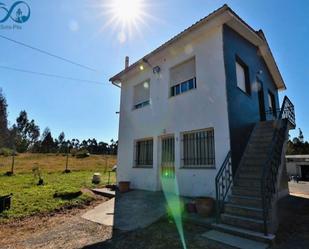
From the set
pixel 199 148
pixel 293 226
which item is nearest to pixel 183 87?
pixel 199 148

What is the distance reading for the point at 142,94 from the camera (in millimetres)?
11203

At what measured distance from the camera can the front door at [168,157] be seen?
29.5ft

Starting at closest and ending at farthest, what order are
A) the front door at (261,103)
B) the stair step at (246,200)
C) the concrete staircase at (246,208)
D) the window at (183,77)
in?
the concrete staircase at (246,208) → the stair step at (246,200) → the window at (183,77) → the front door at (261,103)

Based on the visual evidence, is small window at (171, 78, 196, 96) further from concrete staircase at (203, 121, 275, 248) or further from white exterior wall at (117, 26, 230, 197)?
concrete staircase at (203, 121, 275, 248)

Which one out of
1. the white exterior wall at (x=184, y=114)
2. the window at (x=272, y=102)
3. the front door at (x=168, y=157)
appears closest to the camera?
the white exterior wall at (x=184, y=114)

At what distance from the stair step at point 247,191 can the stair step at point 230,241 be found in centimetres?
136

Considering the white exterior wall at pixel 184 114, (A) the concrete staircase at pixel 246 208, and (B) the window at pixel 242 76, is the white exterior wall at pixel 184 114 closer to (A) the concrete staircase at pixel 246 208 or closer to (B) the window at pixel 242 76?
(A) the concrete staircase at pixel 246 208

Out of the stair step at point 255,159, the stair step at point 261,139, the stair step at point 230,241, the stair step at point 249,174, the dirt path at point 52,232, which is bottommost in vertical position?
the dirt path at point 52,232

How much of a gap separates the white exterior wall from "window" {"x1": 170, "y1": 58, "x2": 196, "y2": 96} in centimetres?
24

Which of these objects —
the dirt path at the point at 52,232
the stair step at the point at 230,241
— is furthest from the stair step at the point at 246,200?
the dirt path at the point at 52,232

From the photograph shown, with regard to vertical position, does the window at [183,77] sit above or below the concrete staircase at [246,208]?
above

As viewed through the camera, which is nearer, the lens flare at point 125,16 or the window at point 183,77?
the lens flare at point 125,16

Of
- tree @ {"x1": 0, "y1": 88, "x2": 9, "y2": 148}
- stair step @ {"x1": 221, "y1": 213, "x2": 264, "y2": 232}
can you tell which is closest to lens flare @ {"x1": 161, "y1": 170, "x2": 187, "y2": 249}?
stair step @ {"x1": 221, "y1": 213, "x2": 264, "y2": 232}

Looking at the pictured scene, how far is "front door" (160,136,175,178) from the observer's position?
354 inches
